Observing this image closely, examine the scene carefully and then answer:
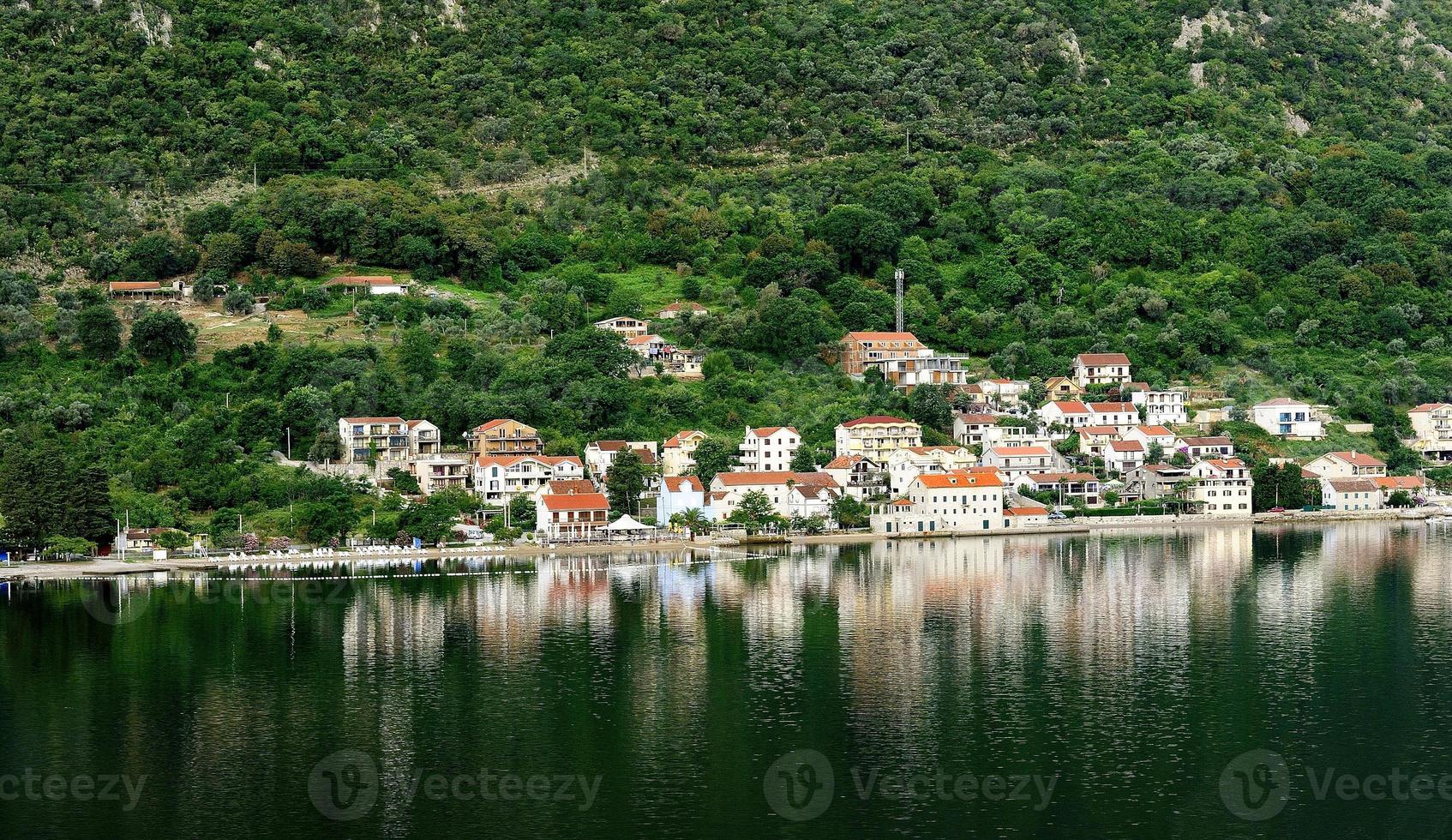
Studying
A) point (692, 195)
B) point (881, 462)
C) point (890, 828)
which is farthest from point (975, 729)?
point (692, 195)

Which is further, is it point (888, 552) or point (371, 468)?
point (371, 468)

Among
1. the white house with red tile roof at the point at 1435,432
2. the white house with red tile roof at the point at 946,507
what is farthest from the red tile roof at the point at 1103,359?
the white house with red tile roof at the point at 946,507

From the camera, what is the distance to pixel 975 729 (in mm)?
23641

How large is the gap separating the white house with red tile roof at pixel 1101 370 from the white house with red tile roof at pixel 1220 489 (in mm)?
8340

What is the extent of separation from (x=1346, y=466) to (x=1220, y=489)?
5.29m

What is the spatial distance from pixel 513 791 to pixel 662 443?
3592cm

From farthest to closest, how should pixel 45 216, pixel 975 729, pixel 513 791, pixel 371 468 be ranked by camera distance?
1. pixel 45 216
2. pixel 371 468
3. pixel 975 729
4. pixel 513 791

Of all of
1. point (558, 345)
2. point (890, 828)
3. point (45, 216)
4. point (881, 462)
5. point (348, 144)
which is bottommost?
point (890, 828)

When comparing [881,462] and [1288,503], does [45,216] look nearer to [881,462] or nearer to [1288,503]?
[881,462]

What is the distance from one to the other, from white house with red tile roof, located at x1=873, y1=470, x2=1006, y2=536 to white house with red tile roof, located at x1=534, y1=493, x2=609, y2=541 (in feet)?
31.1

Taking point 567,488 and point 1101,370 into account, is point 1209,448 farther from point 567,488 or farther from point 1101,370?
point 567,488

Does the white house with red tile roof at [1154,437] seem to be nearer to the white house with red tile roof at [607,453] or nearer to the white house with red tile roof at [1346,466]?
the white house with red tile roof at [1346,466]

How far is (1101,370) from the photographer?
64812 millimetres

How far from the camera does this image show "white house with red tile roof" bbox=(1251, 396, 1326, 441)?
201 ft
